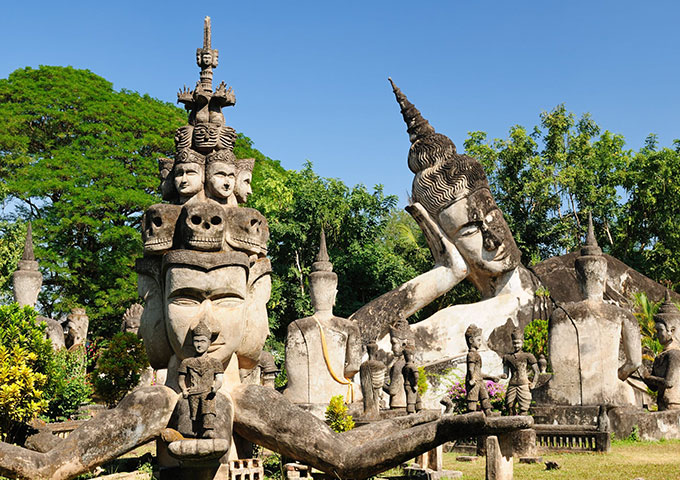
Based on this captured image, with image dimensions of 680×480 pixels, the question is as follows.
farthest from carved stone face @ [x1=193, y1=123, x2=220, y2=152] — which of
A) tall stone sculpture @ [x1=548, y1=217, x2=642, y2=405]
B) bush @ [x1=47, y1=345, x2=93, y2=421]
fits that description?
tall stone sculpture @ [x1=548, y1=217, x2=642, y2=405]

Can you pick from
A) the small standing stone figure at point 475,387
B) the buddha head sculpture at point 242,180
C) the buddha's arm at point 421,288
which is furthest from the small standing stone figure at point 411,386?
the buddha's arm at point 421,288

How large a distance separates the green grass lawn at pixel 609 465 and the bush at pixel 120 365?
4.15 metres

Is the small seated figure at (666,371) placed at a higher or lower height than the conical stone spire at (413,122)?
lower

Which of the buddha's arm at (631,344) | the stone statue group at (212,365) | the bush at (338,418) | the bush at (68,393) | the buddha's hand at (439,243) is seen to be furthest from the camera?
the buddha's hand at (439,243)

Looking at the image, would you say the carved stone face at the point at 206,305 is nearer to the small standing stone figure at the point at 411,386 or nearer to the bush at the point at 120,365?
the bush at the point at 120,365

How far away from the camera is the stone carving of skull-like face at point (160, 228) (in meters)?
6.71

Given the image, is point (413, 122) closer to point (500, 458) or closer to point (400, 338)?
point (400, 338)

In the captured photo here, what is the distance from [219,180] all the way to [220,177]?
32mm

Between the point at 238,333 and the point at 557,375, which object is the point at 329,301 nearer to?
the point at 557,375

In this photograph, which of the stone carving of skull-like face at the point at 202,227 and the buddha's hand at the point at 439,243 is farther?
the buddha's hand at the point at 439,243

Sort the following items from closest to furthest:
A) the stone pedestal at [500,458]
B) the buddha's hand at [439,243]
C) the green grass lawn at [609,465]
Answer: the stone pedestal at [500,458], the green grass lawn at [609,465], the buddha's hand at [439,243]

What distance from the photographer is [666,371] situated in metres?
12.8

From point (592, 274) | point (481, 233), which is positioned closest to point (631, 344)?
point (592, 274)

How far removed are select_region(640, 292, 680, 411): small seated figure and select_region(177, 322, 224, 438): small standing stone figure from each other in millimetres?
9250
